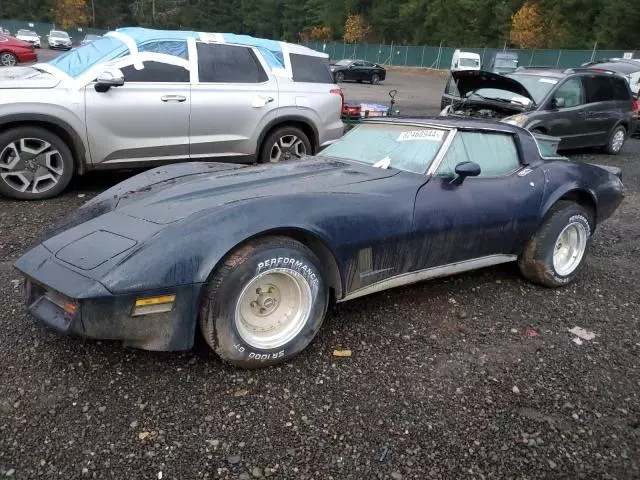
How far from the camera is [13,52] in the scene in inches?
798

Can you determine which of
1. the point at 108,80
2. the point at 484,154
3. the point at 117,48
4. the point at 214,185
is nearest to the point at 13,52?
the point at 117,48

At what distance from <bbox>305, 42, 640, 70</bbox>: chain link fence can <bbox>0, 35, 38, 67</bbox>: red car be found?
30.9 meters

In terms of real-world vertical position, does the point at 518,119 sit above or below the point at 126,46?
below

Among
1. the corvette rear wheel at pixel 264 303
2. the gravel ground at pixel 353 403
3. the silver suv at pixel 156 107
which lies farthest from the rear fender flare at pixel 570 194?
the silver suv at pixel 156 107

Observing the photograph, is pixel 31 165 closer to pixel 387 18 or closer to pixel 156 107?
pixel 156 107

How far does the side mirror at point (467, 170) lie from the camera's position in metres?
3.37

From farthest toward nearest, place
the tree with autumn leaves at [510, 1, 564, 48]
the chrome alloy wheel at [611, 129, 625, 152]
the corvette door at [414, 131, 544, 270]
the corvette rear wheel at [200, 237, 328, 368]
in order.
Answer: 1. the tree with autumn leaves at [510, 1, 564, 48]
2. the chrome alloy wheel at [611, 129, 625, 152]
3. the corvette door at [414, 131, 544, 270]
4. the corvette rear wheel at [200, 237, 328, 368]

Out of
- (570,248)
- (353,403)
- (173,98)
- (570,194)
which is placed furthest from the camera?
(173,98)

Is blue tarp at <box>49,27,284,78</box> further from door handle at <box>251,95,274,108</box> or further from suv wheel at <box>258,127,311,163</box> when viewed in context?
suv wheel at <box>258,127,311,163</box>

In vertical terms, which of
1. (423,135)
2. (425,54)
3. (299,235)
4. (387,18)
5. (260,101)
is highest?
(387,18)

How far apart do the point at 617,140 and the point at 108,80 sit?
9943 millimetres

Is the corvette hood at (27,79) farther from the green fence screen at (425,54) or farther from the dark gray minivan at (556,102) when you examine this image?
the green fence screen at (425,54)

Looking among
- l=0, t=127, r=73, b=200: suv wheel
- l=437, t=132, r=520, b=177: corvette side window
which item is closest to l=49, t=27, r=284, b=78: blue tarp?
l=0, t=127, r=73, b=200: suv wheel

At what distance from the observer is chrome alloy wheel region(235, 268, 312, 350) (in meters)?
2.74
